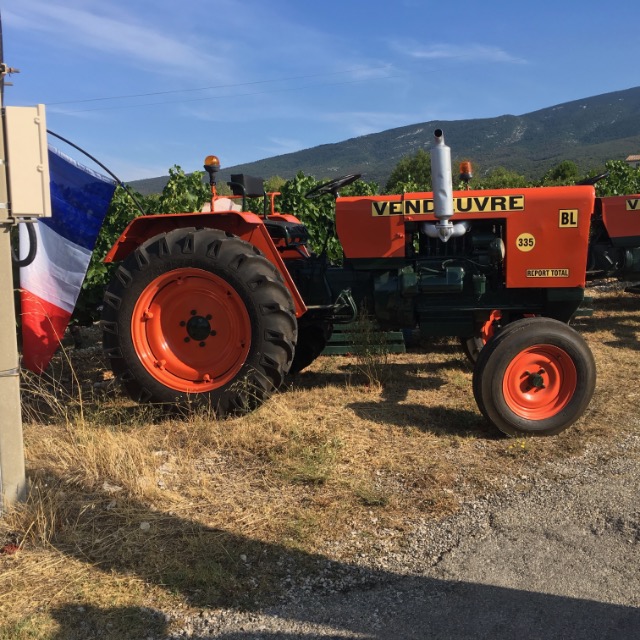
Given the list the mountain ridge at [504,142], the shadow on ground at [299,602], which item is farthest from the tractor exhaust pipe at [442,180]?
the mountain ridge at [504,142]

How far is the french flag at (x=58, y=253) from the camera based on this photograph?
475cm

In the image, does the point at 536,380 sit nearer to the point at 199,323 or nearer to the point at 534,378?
the point at 534,378

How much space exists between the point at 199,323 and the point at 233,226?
28.6 inches

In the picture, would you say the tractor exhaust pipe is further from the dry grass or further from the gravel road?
the gravel road

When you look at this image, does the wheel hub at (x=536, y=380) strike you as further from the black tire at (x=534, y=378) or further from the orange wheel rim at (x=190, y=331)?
the orange wheel rim at (x=190, y=331)

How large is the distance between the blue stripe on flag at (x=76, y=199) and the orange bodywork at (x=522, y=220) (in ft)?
6.40

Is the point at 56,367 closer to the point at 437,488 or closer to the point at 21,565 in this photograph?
the point at 21,565

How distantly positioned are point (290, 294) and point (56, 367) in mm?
3114

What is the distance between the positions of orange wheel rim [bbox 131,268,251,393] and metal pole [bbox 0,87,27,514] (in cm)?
123

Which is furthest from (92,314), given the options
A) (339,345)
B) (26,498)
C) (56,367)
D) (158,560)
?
(158,560)

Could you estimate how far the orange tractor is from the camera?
3758 millimetres

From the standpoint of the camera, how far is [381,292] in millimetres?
4508

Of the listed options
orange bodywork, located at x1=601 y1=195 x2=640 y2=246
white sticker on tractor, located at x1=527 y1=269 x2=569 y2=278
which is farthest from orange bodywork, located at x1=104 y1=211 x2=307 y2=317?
orange bodywork, located at x1=601 y1=195 x2=640 y2=246

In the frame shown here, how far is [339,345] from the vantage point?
18.6ft
